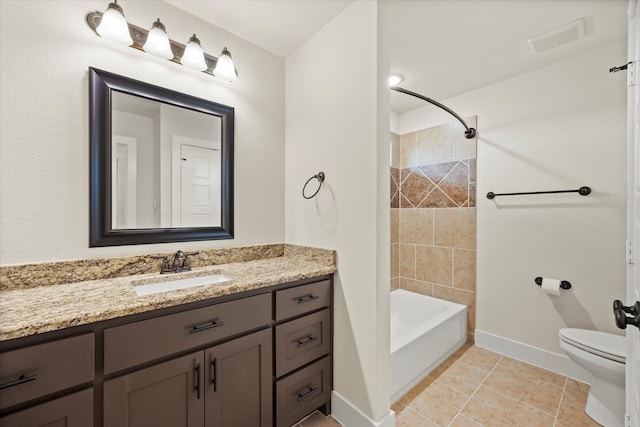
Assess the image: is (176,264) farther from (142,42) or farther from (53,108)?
(142,42)

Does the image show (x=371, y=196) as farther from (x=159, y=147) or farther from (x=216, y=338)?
(x=159, y=147)

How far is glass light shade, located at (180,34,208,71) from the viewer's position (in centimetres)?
155

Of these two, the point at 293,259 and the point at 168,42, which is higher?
the point at 168,42

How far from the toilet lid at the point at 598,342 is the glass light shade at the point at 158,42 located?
297cm

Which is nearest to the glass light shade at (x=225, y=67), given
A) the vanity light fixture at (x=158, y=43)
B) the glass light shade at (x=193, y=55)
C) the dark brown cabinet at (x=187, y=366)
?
the vanity light fixture at (x=158, y=43)

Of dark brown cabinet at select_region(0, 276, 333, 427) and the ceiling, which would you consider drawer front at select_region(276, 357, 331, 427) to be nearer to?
dark brown cabinet at select_region(0, 276, 333, 427)

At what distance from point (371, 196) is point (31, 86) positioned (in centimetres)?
164

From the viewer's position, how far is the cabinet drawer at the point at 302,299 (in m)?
1.40

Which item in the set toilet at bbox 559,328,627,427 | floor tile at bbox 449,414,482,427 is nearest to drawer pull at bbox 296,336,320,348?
floor tile at bbox 449,414,482,427

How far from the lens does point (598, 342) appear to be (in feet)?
5.60

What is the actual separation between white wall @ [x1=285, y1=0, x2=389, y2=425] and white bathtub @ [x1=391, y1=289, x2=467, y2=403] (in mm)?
362

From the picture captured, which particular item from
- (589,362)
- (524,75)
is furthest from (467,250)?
(524,75)

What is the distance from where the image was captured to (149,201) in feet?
5.02

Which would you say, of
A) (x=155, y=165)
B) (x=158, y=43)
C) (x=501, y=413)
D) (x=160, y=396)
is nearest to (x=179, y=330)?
(x=160, y=396)
